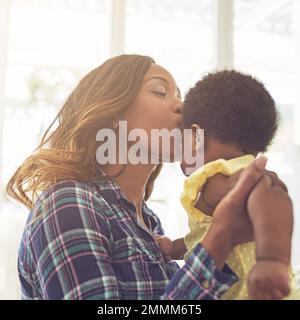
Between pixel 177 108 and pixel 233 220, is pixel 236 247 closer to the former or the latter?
pixel 233 220

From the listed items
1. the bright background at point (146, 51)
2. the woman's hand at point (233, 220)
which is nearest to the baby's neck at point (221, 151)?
the woman's hand at point (233, 220)

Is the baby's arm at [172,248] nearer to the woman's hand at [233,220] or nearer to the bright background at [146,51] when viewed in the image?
the woman's hand at [233,220]

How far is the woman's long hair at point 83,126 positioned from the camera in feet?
2.06

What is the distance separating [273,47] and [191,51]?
1.08 ft

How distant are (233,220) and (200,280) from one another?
7cm

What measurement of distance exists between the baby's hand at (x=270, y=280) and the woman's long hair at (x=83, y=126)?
0.30 metres

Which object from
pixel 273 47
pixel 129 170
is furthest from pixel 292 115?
pixel 129 170

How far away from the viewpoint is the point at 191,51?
1.79 meters

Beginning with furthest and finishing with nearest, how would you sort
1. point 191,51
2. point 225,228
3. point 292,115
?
point 191,51 → point 292,115 → point 225,228

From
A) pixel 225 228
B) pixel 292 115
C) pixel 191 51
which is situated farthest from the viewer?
pixel 191 51

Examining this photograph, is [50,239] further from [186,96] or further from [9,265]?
[9,265]

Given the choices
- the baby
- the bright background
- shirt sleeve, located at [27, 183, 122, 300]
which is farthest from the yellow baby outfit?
the bright background

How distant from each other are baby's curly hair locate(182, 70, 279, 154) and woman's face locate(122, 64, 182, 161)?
2.9 inches
